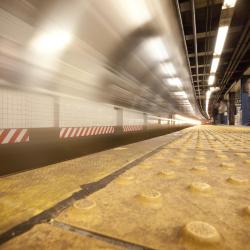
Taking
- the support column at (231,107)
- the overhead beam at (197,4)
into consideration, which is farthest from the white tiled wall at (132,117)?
the support column at (231,107)

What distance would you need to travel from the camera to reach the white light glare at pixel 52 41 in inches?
145

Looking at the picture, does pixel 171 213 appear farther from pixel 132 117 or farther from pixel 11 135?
pixel 132 117

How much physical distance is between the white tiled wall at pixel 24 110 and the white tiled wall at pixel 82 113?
71 cm

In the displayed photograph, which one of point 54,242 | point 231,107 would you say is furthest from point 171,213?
point 231,107

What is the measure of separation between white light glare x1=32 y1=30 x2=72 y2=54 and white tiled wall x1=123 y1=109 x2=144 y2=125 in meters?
11.7

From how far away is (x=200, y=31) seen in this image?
632 centimetres

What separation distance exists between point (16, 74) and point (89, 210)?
613 cm

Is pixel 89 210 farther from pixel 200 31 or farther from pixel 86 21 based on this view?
pixel 200 31

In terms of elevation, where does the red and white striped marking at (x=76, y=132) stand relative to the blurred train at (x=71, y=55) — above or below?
below

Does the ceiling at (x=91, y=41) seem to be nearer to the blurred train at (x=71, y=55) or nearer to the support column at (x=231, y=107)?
the blurred train at (x=71, y=55)

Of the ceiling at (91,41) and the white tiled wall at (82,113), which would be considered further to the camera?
the white tiled wall at (82,113)

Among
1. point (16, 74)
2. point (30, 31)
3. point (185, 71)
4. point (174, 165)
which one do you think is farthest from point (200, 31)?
point (16, 74)

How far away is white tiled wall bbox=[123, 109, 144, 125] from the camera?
1624cm

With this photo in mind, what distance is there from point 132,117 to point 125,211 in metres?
17.7
